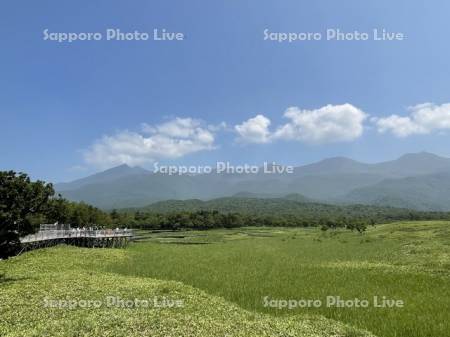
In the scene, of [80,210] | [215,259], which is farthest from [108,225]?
[215,259]

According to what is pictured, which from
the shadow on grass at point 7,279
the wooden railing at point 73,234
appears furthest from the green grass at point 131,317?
the wooden railing at point 73,234

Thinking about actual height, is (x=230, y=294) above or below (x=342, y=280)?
above

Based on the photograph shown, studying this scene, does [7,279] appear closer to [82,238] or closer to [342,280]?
[342,280]

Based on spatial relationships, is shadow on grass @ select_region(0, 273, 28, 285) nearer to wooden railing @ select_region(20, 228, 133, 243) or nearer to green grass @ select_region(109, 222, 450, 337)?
green grass @ select_region(109, 222, 450, 337)

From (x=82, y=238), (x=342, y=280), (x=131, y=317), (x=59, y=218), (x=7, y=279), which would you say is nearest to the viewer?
(x=131, y=317)

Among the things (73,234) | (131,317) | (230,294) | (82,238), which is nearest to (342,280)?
(230,294)

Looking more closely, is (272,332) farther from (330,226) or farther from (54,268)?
(330,226)
